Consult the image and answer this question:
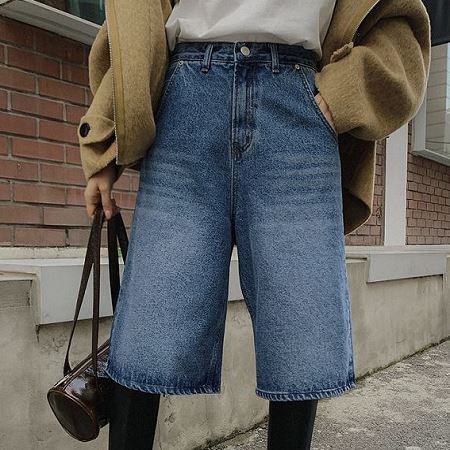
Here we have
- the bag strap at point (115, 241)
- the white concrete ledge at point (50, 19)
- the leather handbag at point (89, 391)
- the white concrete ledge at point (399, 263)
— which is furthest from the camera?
the white concrete ledge at point (399, 263)

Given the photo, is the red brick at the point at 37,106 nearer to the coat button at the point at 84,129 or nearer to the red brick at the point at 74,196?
the red brick at the point at 74,196

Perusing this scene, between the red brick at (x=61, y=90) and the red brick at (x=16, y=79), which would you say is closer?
the red brick at (x=16, y=79)

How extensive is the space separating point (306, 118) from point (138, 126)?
337 mm

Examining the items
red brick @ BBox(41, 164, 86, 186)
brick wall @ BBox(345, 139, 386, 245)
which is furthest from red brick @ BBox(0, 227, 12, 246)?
brick wall @ BBox(345, 139, 386, 245)

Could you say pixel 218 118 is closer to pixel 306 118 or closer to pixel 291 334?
pixel 306 118

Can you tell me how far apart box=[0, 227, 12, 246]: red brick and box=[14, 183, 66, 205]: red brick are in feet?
0.39

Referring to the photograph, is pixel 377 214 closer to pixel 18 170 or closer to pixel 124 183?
pixel 124 183

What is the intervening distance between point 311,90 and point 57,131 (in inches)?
55.6

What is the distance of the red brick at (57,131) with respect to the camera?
2305mm

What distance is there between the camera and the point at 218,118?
3.91 feet

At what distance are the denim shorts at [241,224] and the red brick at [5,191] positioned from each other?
111 cm

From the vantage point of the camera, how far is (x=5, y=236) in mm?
2172

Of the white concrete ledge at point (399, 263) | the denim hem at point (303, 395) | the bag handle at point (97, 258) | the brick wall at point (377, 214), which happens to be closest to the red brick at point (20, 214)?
the bag handle at point (97, 258)

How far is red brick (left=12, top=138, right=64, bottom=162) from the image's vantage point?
7.25 ft
